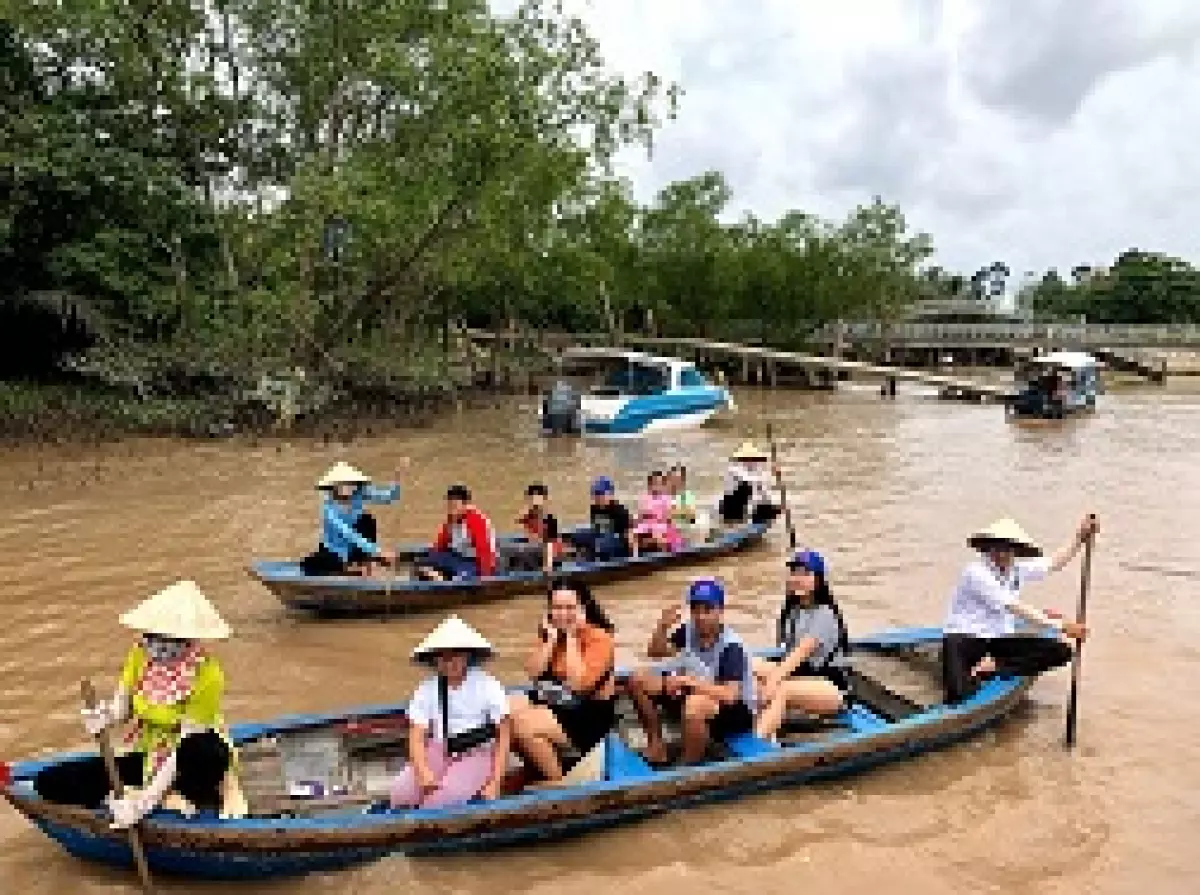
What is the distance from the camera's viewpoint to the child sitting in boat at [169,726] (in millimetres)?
5246

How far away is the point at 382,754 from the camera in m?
6.54

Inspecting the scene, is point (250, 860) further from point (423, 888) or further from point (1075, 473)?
point (1075, 473)

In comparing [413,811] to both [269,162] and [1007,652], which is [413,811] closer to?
[1007,652]

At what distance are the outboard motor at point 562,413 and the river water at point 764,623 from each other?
596mm

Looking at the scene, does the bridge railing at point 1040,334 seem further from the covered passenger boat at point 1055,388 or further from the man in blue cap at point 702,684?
the man in blue cap at point 702,684

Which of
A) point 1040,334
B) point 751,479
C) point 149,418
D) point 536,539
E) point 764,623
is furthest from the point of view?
point 1040,334

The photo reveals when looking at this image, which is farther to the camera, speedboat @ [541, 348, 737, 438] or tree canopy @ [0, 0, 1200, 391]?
speedboat @ [541, 348, 737, 438]

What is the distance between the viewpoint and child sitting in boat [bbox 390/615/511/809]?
224 inches

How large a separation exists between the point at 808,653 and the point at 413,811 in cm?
248

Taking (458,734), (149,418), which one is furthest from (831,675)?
(149,418)

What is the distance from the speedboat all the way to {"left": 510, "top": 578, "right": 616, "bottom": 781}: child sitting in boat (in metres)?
18.0

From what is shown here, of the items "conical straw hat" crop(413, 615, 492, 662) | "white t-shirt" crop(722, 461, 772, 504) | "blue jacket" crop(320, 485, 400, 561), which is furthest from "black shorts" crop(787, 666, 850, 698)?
"white t-shirt" crop(722, 461, 772, 504)

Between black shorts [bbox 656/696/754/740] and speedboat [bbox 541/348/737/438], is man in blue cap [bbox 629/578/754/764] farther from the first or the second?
speedboat [bbox 541/348/737/438]

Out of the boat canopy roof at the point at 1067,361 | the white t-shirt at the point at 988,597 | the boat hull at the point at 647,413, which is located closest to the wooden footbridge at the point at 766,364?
the boat canopy roof at the point at 1067,361
